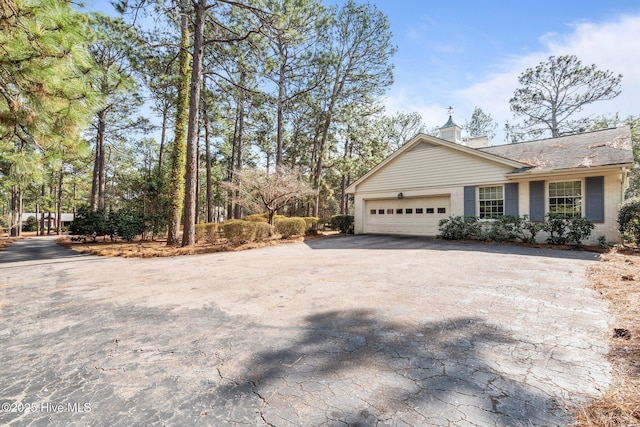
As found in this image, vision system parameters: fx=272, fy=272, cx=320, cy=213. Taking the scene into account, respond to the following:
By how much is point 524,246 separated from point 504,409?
9.51 meters

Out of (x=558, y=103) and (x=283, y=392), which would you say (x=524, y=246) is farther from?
(x=558, y=103)

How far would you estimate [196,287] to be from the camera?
4613 millimetres

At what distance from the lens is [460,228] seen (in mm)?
11281

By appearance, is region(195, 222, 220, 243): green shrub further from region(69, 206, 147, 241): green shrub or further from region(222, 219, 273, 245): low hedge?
region(69, 206, 147, 241): green shrub

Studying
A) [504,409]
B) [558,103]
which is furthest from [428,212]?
[558,103]

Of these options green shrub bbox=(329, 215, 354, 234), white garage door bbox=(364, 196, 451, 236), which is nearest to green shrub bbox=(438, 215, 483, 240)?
white garage door bbox=(364, 196, 451, 236)

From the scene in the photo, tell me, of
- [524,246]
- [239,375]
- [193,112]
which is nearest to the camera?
[239,375]

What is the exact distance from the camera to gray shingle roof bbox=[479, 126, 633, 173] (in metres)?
9.10

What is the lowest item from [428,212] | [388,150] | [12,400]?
[12,400]

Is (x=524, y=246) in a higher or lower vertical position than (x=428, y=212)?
lower

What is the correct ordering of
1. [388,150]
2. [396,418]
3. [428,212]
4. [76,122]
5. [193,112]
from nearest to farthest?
1. [396,418]
2. [76,122]
3. [193,112]
4. [428,212]
5. [388,150]

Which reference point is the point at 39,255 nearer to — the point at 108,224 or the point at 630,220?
the point at 108,224

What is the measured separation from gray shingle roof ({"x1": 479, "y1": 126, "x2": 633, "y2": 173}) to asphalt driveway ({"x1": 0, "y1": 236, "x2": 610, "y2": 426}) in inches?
276

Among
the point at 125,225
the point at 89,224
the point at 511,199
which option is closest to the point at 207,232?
the point at 125,225
